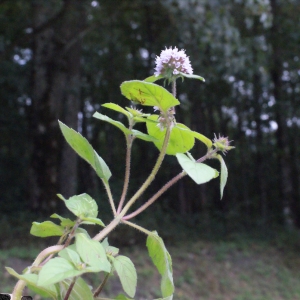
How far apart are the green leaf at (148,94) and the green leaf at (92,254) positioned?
7.4 inches

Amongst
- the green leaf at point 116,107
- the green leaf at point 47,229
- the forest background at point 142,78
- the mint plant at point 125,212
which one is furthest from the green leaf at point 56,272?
the forest background at point 142,78

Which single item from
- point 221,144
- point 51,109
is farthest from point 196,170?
point 51,109

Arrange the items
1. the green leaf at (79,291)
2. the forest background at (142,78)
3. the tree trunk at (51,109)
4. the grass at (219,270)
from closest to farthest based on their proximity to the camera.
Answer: the green leaf at (79,291) < the grass at (219,270) < the forest background at (142,78) < the tree trunk at (51,109)

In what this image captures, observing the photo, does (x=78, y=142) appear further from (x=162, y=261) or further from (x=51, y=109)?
(x=51, y=109)

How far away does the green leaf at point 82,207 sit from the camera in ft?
1.66

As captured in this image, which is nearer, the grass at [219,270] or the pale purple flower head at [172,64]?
the pale purple flower head at [172,64]

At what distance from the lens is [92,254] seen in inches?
17.3

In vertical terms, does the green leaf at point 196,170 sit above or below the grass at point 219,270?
above

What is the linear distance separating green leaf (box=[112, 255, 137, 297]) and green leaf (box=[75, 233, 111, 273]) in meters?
0.07

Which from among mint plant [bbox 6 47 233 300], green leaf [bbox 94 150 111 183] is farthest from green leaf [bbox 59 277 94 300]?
green leaf [bbox 94 150 111 183]

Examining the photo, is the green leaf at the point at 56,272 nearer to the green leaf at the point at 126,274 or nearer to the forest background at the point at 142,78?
the green leaf at the point at 126,274

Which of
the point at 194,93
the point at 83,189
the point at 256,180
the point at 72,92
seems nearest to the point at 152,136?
the point at 72,92

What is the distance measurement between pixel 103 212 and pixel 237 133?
6.43 meters

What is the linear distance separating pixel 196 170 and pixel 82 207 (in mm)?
156
